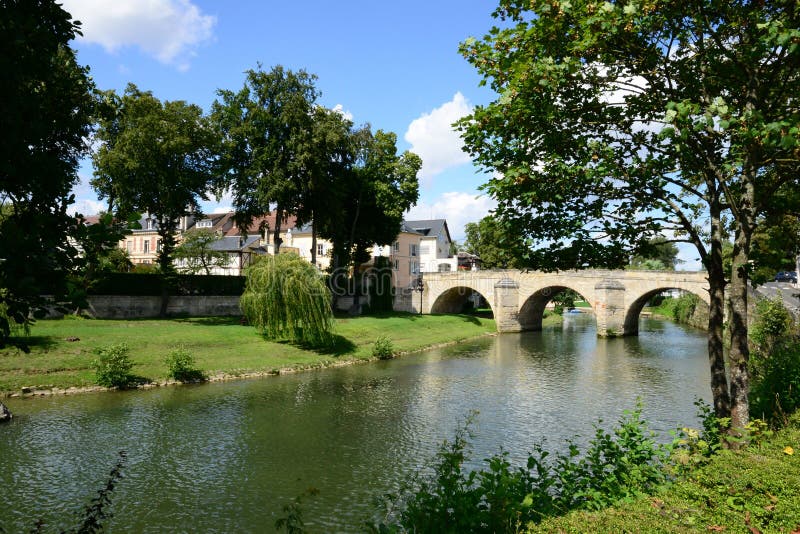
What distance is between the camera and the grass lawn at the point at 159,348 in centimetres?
2619

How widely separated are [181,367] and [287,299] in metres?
8.28

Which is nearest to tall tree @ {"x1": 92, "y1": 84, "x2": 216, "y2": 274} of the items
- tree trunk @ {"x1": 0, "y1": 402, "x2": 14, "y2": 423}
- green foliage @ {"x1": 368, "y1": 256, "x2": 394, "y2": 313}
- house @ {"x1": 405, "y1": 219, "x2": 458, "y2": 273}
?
tree trunk @ {"x1": 0, "y1": 402, "x2": 14, "y2": 423}

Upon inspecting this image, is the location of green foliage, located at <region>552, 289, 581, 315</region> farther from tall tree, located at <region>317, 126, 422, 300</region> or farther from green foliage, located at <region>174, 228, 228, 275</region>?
green foliage, located at <region>174, 228, 228, 275</region>

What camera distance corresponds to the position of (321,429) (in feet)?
66.4

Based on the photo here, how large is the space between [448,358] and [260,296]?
1441cm

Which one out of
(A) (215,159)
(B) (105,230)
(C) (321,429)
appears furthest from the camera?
(A) (215,159)

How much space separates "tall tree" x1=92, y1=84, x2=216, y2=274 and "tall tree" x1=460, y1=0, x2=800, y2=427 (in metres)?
31.3

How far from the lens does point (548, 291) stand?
61.1 m

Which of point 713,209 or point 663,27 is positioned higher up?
point 663,27

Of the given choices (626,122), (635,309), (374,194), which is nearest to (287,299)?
(374,194)

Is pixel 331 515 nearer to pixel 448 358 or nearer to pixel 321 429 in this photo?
pixel 321 429

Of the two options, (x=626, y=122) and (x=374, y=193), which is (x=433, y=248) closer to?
(x=374, y=193)

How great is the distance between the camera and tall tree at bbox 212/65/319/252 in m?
43.2

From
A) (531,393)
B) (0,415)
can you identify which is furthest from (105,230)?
(531,393)
